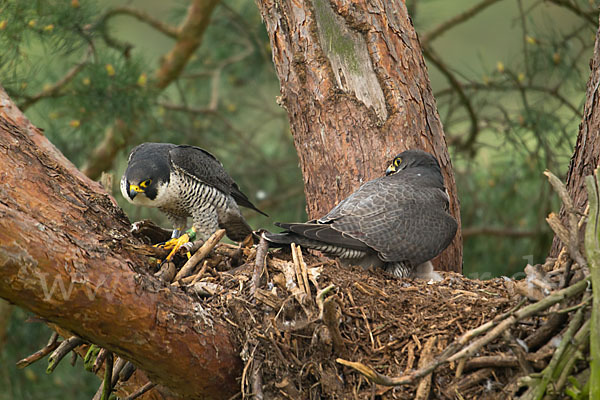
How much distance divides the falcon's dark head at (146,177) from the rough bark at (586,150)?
2175 mm

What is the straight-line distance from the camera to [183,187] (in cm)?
417

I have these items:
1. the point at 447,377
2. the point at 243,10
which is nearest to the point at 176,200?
the point at 447,377

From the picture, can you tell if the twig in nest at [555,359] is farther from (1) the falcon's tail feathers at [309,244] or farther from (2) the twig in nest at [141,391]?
(2) the twig in nest at [141,391]

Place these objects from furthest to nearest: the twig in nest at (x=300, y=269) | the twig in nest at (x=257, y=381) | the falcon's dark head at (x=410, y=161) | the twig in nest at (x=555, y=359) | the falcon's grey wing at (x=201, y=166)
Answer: the falcon's grey wing at (x=201, y=166)
the falcon's dark head at (x=410, y=161)
the twig in nest at (x=300, y=269)
the twig in nest at (x=257, y=381)
the twig in nest at (x=555, y=359)

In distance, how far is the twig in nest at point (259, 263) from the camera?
9.39 feet

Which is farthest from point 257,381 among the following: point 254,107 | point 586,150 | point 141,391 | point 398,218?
point 254,107

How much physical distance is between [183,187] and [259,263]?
1.37 meters

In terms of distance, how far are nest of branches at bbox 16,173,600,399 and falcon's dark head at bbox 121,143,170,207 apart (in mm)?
795

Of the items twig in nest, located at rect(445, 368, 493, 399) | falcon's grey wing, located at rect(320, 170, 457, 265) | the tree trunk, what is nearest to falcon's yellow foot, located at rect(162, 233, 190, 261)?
falcon's grey wing, located at rect(320, 170, 457, 265)

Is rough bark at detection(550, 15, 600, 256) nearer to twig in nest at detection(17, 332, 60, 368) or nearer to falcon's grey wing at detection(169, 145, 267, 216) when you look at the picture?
falcon's grey wing at detection(169, 145, 267, 216)

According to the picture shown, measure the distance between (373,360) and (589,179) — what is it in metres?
1.06

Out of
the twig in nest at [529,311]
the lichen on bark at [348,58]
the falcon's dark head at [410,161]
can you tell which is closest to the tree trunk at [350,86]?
the lichen on bark at [348,58]

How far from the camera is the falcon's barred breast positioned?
3945 millimetres

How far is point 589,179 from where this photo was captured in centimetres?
221
